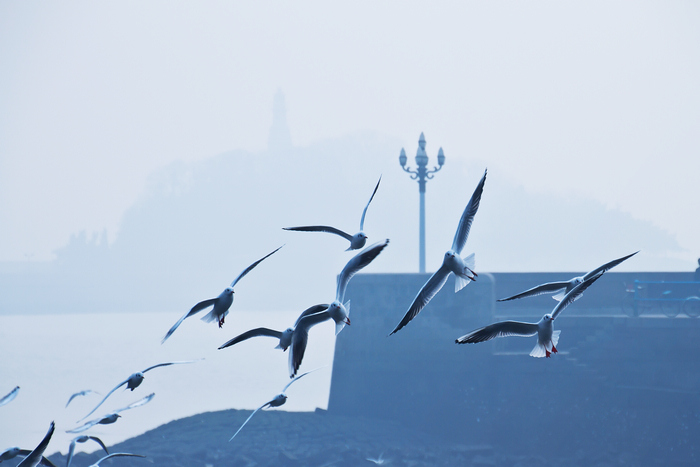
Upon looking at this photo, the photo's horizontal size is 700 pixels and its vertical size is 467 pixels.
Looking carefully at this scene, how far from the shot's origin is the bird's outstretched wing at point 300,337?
5432 millimetres

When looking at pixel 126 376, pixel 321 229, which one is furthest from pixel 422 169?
pixel 126 376

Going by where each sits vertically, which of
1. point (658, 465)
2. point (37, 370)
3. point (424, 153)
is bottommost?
point (37, 370)

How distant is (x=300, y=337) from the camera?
5.80m

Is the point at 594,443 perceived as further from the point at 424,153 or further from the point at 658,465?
the point at 424,153

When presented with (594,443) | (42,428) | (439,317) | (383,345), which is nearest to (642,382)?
(594,443)

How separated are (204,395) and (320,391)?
9683 millimetres

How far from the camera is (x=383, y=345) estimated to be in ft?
78.3

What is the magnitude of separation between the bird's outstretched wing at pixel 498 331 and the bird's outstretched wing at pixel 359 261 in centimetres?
85

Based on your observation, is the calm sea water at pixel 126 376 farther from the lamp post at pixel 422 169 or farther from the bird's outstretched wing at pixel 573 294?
the bird's outstretched wing at pixel 573 294

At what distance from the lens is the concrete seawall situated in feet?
71.8

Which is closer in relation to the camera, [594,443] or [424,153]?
[594,443]

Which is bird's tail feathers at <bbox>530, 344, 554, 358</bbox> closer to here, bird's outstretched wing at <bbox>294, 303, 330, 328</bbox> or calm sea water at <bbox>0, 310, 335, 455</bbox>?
bird's outstretched wing at <bbox>294, 303, 330, 328</bbox>

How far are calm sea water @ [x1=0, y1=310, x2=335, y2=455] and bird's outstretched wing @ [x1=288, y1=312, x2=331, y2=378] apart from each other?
1970 cm

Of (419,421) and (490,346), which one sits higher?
(490,346)
